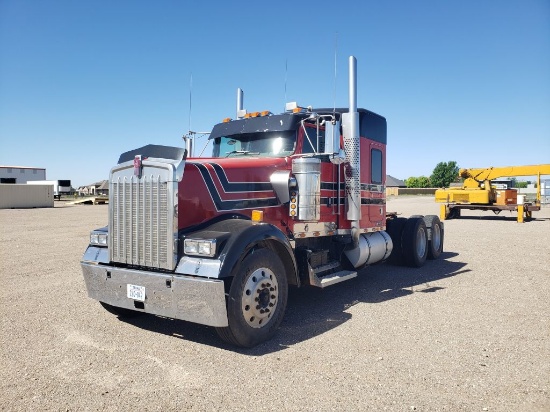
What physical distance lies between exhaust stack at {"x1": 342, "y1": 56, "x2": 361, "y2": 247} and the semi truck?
0.02 m

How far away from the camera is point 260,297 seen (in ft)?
15.2

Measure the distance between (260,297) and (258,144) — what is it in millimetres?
2605

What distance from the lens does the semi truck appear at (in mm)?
4273

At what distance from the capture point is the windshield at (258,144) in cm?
611

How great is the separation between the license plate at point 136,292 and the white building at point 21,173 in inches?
2937

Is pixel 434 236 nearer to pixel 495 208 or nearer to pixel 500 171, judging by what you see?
pixel 495 208

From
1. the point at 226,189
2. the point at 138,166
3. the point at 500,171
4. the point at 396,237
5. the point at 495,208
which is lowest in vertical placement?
the point at 396,237

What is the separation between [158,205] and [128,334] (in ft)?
5.39

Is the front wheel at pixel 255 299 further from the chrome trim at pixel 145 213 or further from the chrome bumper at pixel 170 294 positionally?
the chrome trim at pixel 145 213

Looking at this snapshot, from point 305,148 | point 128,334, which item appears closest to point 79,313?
point 128,334

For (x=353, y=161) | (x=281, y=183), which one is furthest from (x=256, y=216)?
(x=353, y=161)

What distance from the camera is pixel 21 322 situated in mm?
5281

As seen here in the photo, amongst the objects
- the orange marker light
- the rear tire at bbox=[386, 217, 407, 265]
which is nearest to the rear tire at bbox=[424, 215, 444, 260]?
the rear tire at bbox=[386, 217, 407, 265]

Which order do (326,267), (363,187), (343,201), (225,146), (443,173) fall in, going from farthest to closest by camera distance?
(443,173), (363,187), (343,201), (225,146), (326,267)
